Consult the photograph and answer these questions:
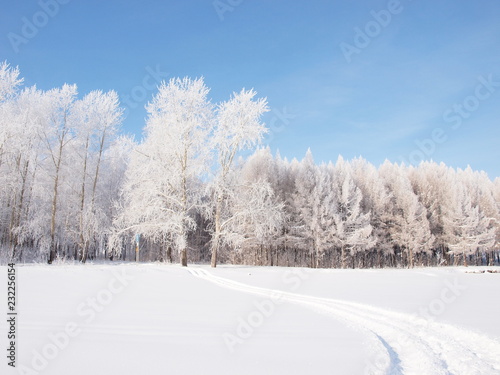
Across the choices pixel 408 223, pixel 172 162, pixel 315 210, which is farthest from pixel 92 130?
pixel 408 223

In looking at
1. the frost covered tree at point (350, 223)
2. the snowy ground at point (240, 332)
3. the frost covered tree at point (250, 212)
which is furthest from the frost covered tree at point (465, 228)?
the snowy ground at point (240, 332)

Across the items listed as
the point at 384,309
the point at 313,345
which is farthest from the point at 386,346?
the point at 384,309

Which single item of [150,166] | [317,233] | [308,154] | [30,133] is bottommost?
[317,233]

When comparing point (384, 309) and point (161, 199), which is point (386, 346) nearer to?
point (384, 309)

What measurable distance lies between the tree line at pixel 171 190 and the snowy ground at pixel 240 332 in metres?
12.0

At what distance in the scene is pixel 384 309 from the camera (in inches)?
411

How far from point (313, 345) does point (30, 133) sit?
27.2 meters

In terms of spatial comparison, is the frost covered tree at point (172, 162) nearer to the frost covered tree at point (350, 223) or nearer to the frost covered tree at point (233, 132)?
the frost covered tree at point (233, 132)

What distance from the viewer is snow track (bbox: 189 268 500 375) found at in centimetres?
569

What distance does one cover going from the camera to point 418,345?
7.01 m

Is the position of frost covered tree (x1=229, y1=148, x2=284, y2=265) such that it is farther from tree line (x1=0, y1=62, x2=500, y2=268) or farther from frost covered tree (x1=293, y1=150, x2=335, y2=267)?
frost covered tree (x1=293, y1=150, x2=335, y2=267)

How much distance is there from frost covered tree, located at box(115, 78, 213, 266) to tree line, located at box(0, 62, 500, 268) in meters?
0.08

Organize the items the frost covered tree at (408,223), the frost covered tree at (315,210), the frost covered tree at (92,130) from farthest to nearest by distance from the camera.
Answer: the frost covered tree at (408,223) → the frost covered tree at (315,210) → the frost covered tree at (92,130)

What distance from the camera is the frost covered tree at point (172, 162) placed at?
2420cm
